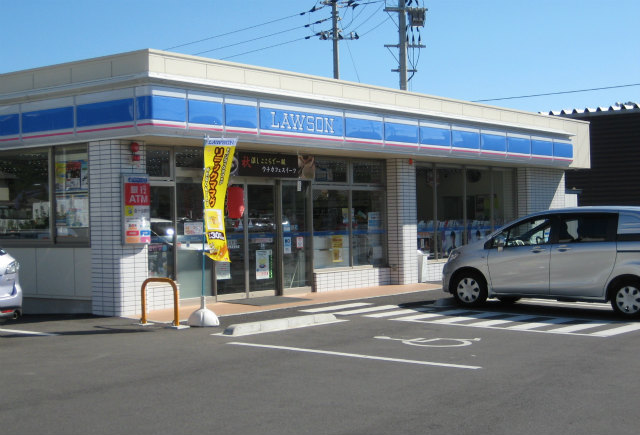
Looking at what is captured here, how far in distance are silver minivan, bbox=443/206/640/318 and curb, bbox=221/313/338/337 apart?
3.07 m

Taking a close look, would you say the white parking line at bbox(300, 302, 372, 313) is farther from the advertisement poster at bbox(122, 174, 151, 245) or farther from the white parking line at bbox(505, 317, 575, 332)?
the white parking line at bbox(505, 317, 575, 332)

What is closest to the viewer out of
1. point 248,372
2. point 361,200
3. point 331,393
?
point 331,393

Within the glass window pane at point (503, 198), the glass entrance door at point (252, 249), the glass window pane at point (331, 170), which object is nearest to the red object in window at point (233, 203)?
the glass entrance door at point (252, 249)

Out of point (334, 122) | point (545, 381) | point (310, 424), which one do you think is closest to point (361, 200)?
point (334, 122)

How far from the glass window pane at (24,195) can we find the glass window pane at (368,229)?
708cm

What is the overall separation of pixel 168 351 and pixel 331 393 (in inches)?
127

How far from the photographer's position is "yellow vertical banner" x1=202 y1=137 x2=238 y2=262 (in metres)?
12.1

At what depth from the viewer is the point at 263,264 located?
630 inches

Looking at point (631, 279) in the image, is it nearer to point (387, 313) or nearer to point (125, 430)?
point (387, 313)

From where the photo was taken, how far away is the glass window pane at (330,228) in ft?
56.2

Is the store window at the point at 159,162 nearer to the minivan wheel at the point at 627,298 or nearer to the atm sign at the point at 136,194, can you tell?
the atm sign at the point at 136,194

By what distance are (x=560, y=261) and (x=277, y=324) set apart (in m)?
5.05

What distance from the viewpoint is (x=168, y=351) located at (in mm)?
9812

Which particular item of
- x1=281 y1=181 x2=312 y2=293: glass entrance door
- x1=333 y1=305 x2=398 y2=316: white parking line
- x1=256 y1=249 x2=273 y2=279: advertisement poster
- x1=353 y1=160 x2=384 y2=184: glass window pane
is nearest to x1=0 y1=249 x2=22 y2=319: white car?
x1=333 y1=305 x2=398 y2=316: white parking line
